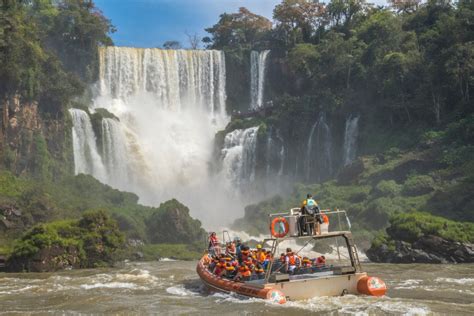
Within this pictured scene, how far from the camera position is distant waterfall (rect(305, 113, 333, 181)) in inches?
2135

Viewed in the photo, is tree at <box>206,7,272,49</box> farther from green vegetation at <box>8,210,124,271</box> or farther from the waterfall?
green vegetation at <box>8,210,124,271</box>

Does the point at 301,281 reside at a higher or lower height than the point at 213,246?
higher

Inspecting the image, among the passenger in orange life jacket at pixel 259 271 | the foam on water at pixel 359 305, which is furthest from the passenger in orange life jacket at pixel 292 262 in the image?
the foam on water at pixel 359 305

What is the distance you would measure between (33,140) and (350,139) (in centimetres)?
2745

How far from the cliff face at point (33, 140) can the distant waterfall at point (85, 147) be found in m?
1.71

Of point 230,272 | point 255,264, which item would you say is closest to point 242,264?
point 255,264

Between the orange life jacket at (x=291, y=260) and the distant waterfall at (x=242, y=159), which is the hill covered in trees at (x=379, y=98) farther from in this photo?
the orange life jacket at (x=291, y=260)

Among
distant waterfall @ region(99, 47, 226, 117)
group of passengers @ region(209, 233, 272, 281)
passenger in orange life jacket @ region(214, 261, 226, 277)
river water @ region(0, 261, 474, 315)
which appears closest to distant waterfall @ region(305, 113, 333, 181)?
distant waterfall @ region(99, 47, 226, 117)

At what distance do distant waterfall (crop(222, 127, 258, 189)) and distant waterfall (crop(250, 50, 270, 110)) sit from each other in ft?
32.3

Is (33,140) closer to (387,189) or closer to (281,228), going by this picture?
(387,189)

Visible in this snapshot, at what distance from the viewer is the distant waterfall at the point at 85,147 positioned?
50875mm

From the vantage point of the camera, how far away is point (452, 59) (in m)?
42.7

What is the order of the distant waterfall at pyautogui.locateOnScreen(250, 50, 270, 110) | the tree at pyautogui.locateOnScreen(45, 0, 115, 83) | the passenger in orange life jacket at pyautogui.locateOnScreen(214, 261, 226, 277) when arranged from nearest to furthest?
the passenger in orange life jacket at pyautogui.locateOnScreen(214, 261, 226, 277)
the tree at pyautogui.locateOnScreen(45, 0, 115, 83)
the distant waterfall at pyautogui.locateOnScreen(250, 50, 270, 110)

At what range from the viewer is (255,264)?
18.6 meters
